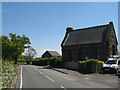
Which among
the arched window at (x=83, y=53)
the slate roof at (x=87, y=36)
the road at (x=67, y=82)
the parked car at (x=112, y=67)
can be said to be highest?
the slate roof at (x=87, y=36)

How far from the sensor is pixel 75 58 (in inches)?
1538

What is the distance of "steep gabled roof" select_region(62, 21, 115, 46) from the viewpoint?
3607 centimetres

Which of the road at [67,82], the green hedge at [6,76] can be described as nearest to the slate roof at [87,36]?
the road at [67,82]

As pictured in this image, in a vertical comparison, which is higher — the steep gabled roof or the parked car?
the steep gabled roof

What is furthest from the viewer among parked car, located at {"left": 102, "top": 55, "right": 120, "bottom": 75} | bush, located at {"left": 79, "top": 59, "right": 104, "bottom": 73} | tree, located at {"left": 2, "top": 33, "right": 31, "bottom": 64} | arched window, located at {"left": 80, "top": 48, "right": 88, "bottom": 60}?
arched window, located at {"left": 80, "top": 48, "right": 88, "bottom": 60}

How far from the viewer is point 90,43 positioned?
1422 inches

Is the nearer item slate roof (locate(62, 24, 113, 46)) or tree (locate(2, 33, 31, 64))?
tree (locate(2, 33, 31, 64))

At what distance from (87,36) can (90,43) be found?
363cm

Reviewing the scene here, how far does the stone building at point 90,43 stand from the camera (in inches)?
1352

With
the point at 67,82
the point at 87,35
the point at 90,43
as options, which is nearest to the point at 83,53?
the point at 90,43

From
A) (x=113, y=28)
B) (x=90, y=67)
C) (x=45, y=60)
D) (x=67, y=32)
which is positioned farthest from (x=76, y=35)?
(x=90, y=67)

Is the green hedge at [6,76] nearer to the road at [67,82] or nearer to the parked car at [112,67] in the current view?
the road at [67,82]

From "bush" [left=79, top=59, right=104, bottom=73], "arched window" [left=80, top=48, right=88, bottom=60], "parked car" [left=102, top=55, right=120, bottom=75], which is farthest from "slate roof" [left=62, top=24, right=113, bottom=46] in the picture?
"parked car" [left=102, top=55, right=120, bottom=75]

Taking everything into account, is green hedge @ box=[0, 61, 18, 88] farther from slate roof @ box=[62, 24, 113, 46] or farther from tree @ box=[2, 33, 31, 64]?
slate roof @ box=[62, 24, 113, 46]
